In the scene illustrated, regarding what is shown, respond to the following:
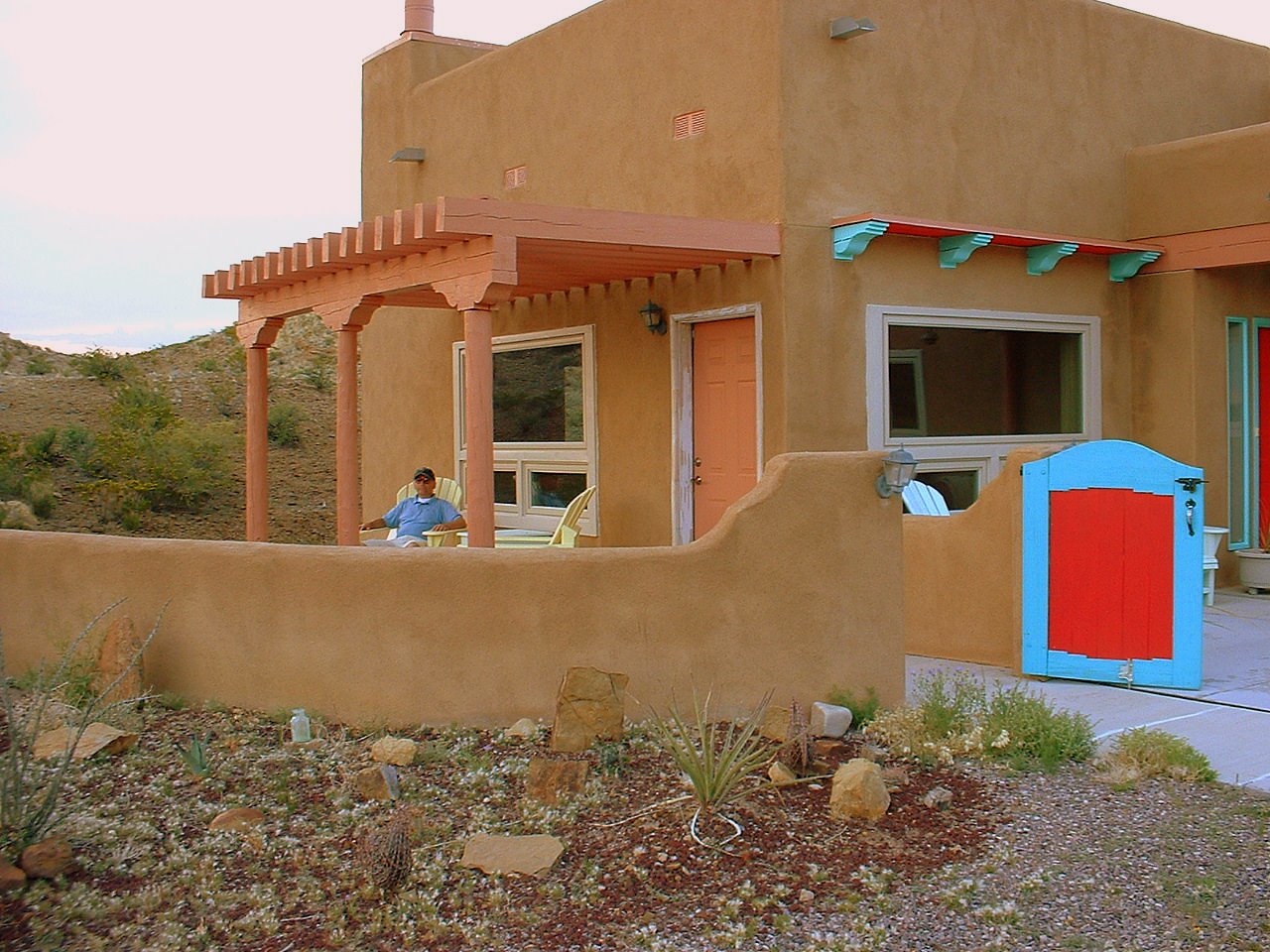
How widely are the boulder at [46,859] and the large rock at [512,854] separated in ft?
4.76

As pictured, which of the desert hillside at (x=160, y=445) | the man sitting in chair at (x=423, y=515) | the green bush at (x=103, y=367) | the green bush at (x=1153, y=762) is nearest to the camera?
the green bush at (x=1153, y=762)

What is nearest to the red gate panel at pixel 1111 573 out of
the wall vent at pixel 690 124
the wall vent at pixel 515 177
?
the wall vent at pixel 690 124

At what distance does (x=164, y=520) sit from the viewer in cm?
1700

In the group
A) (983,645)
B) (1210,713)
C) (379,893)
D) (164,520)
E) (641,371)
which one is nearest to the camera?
(379,893)

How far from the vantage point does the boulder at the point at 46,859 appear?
181 inches

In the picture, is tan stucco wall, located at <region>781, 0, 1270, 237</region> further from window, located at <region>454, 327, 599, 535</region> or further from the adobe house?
window, located at <region>454, 327, 599, 535</region>

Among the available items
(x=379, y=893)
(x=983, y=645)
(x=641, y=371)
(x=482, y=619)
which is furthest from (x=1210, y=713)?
(x=641, y=371)

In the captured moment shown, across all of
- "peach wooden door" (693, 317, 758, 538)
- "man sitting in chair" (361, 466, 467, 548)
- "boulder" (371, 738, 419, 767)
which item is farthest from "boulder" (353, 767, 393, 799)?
"man sitting in chair" (361, 466, 467, 548)

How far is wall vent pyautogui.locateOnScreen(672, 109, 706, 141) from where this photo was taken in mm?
9391

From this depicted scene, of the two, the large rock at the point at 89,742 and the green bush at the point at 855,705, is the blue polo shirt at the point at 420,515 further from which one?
the green bush at the point at 855,705

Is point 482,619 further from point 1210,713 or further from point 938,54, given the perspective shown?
point 938,54

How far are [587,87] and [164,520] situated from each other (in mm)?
9538

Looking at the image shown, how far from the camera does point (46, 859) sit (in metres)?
4.61

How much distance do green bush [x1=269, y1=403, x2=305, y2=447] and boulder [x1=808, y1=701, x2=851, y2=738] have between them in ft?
57.3
